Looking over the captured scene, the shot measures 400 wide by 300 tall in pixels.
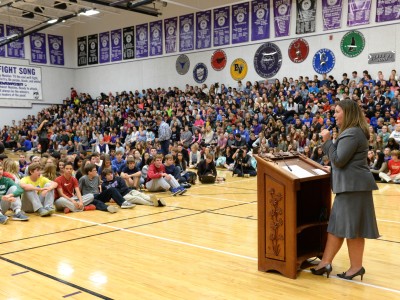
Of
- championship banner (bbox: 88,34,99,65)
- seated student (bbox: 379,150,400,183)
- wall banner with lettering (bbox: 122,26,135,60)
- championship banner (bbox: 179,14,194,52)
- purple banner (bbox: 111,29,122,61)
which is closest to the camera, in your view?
seated student (bbox: 379,150,400,183)

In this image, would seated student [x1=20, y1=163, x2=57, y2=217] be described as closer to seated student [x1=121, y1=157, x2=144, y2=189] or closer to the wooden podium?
seated student [x1=121, y1=157, x2=144, y2=189]

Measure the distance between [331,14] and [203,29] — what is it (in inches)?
263

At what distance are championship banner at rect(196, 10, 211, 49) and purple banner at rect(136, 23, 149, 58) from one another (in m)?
3.65

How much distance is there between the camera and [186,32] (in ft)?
73.5

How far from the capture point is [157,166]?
935 centimetres

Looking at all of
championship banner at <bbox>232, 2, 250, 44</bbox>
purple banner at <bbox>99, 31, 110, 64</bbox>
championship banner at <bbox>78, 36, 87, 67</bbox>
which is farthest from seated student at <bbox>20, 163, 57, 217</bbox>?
championship banner at <bbox>78, 36, 87, 67</bbox>

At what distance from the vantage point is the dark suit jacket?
359cm

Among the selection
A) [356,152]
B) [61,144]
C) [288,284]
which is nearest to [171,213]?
[288,284]

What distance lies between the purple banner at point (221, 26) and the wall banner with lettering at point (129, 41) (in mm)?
5842

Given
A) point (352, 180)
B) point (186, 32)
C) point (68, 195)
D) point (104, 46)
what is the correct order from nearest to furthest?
point (352, 180), point (68, 195), point (186, 32), point (104, 46)

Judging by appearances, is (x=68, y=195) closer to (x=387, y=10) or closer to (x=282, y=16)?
(x=387, y=10)

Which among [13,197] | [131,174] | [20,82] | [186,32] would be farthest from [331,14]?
[20,82]

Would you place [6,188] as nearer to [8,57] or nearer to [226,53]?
[226,53]

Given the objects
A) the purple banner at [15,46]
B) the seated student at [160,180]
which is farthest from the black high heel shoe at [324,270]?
the purple banner at [15,46]
